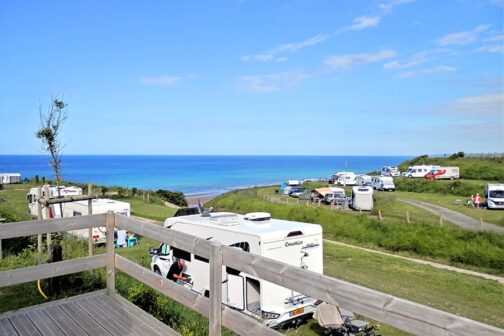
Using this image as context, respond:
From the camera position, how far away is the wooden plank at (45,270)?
434cm

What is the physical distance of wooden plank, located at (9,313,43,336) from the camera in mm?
4234

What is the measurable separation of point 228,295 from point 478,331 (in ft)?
22.6

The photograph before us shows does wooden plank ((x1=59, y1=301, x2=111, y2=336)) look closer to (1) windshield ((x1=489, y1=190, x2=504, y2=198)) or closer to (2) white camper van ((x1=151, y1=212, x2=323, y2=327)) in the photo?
(2) white camper van ((x1=151, y1=212, x2=323, y2=327))

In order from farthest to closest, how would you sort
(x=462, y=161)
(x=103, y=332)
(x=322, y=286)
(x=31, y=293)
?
(x=462, y=161) → (x=31, y=293) → (x=103, y=332) → (x=322, y=286)

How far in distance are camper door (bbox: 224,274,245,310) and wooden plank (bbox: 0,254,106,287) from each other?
3575mm

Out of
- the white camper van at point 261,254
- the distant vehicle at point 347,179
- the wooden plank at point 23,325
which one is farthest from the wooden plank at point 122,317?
the distant vehicle at point 347,179

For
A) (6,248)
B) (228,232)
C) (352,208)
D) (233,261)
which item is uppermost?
(233,261)

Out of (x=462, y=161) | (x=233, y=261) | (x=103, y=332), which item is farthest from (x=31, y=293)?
(x=462, y=161)

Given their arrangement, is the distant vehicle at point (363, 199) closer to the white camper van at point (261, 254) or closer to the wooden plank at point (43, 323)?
the white camper van at point (261, 254)

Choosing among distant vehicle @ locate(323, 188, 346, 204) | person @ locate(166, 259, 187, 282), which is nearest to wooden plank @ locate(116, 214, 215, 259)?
person @ locate(166, 259, 187, 282)

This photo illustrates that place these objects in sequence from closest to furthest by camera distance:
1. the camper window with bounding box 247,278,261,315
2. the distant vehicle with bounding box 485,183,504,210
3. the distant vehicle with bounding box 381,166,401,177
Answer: the camper window with bounding box 247,278,261,315 < the distant vehicle with bounding box 485,183,504,210 < the distant vehicle with bounding box 381,166,401,177

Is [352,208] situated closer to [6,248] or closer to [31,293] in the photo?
[6,248]

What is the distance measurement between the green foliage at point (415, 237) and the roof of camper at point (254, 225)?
12.8 meters

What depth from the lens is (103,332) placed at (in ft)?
13.9
